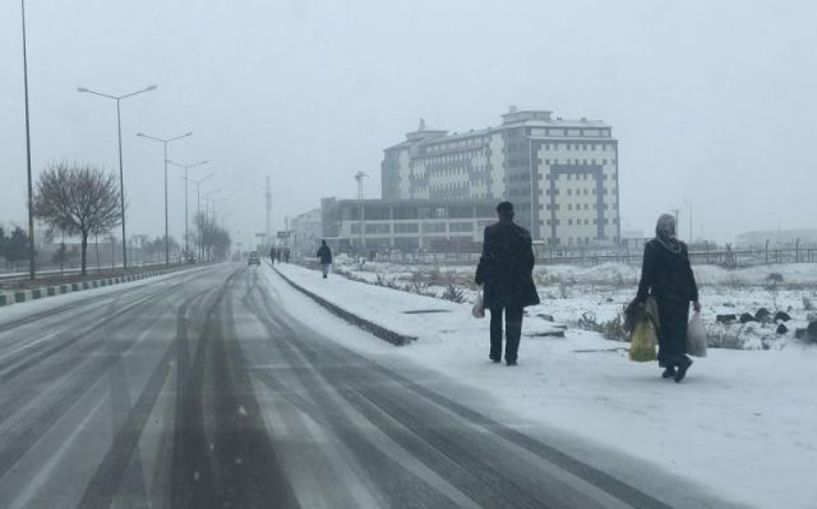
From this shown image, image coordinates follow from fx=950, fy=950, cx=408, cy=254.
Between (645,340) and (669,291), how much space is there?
57cm

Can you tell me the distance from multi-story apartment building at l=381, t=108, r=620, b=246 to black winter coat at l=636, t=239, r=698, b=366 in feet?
282

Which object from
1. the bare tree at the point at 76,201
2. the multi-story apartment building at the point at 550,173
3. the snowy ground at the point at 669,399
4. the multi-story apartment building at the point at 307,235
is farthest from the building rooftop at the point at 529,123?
the snowy ground at the point at 669,399

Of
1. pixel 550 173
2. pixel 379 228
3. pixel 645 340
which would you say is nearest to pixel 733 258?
pixel 645 340

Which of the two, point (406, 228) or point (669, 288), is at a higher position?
point (406, 228)

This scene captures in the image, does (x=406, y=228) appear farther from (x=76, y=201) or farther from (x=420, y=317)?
(x=420, y=317)

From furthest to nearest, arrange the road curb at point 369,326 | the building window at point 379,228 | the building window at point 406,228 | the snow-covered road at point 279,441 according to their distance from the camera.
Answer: the building window at point 379,228 → the building window at point 406,228 → the road curb at point 369,326 → the snow-covered road at point 279,441

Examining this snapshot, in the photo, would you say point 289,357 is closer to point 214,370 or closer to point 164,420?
point 214,370

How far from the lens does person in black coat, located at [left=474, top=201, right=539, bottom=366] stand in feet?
35.9

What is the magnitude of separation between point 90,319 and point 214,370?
10.6 metres

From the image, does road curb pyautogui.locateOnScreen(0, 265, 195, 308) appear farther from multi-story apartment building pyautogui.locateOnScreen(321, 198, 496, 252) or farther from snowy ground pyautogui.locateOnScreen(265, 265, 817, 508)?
multi-story apartment building pyautogui.locateOnScreen(321, 198, 496, 252)

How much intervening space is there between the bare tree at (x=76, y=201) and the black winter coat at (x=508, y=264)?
138 ft

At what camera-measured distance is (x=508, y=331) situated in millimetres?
11031

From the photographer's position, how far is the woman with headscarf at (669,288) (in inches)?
370

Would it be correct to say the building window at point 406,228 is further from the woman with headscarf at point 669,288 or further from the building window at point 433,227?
the woman with headscarf at point 669,288
